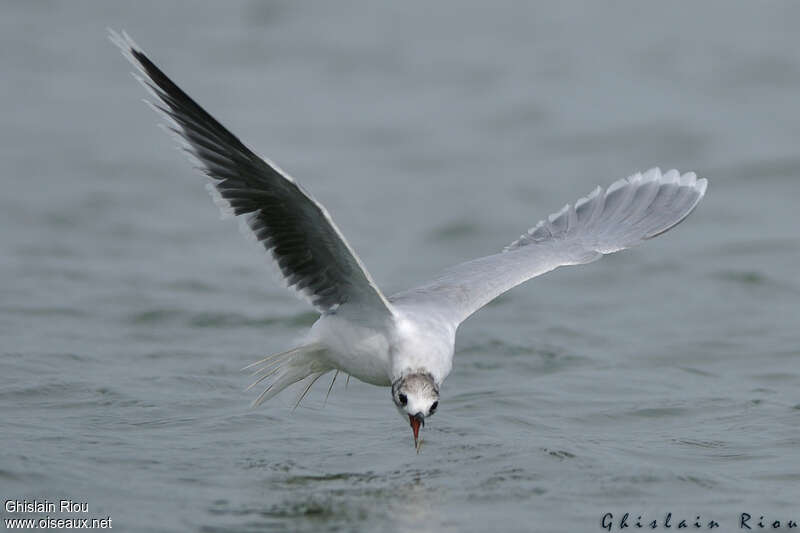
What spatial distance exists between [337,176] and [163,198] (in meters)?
2.01

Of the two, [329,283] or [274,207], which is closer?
[274,207]

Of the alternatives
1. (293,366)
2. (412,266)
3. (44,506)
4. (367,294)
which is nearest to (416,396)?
(367,294)

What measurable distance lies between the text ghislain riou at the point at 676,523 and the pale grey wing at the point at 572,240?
1.49 metres

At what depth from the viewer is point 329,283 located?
26.0 ft

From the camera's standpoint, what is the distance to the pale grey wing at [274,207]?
281 inches

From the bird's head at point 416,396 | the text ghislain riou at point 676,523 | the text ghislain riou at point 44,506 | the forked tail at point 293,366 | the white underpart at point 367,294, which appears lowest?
the text ghislain riou at point 44,506

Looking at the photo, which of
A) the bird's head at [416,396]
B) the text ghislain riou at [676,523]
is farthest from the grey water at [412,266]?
the bird's head at [416,396]

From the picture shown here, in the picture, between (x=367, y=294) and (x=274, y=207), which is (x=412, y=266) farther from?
(x=274, y=207)

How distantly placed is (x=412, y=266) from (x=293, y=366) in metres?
5.19

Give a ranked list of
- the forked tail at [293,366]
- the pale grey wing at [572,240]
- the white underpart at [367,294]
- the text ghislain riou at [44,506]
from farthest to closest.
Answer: the pale grey wing at [572,240]
the forked tail at [293,366]
the white underpart at [367,294]
the text ghislain riou at [44,506]

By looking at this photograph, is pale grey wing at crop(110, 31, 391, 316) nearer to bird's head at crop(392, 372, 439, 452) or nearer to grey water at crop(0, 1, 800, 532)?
grey water at crop(0, 1, 800, 532)

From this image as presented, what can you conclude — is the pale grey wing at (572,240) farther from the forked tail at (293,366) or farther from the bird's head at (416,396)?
the bird's head at (416,396)

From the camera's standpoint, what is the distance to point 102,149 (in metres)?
16.5

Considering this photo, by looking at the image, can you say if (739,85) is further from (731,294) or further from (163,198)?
(163,198)
